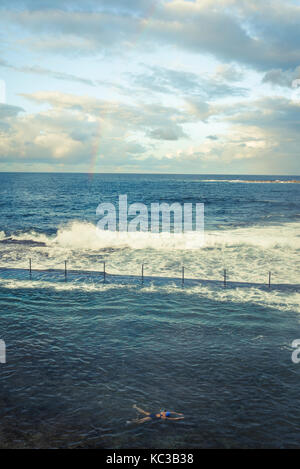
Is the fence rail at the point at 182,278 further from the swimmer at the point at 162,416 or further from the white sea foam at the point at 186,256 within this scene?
the swimmer at the point at 162,416

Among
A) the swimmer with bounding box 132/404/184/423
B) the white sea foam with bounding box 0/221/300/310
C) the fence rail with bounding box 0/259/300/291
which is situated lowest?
the swimmer with bounding box 132/404/184/423

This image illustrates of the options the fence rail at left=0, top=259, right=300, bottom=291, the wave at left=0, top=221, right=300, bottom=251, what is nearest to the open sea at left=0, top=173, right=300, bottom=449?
the fence rail at left=0, top=259, right=300, bottom=291

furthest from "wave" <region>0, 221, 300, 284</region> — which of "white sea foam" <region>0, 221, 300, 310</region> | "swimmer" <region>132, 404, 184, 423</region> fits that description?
"swimmer" <region>132, 404, 184, 423</region>

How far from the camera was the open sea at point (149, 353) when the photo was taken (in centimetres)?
896

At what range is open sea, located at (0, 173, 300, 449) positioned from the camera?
8.96 metres

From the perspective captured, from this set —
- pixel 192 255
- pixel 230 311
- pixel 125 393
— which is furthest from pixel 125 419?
pixel 192 255

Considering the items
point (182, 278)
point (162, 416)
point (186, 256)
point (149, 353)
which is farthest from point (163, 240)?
point (162, 416)

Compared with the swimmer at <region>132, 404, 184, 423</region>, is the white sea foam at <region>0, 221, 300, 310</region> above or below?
above

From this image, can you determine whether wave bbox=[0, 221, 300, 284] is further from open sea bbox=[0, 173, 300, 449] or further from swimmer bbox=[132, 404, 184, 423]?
swimmer bbox=[132, 404, 184, 423]

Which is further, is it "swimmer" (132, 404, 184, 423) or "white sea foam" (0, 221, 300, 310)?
"white sea foam" (0, 221, 300, 310)

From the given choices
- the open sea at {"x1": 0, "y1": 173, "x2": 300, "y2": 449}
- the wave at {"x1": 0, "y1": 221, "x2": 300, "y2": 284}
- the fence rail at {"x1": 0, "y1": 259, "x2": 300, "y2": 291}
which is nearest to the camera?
the open sea at {"x1": 0, "y1": 173, "x2": 300, "y2": 449}

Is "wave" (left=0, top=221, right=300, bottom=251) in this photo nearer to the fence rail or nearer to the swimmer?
the fence rail

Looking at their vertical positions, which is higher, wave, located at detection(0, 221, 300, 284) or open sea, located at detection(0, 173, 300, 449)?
wave, located at detection(0, 221, 300, 284)

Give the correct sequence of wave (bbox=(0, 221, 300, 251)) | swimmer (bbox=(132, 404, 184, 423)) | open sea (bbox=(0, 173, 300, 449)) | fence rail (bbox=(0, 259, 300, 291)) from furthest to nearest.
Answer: wave (bbox=(0, 221, 300, 251)) < fence rail (bbox=(0, 259, 300, 291)) < swimmer (bbox=(132, 404, 184, 423)) < open sea (bbox=(0, 173, 300, 449))
